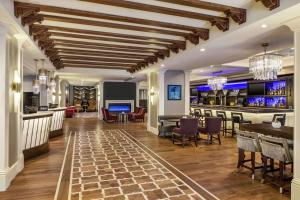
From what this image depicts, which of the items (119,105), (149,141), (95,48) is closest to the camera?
(95,48)

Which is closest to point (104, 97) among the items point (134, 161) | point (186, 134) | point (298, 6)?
point (186, 134)

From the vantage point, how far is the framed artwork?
8.11m

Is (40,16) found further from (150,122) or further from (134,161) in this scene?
(150,122)

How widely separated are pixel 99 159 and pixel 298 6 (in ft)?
14.6

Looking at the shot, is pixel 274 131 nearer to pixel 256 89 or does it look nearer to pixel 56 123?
pixel 56 123

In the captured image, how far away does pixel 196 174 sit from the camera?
3.90 meters

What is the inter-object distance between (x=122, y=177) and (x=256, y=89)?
343 inches

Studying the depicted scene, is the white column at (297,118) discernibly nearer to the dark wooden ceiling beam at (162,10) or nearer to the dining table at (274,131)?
the dining table at (274,131)

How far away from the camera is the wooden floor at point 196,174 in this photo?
3.09m

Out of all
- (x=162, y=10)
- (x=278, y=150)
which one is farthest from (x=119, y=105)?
(x=278, y=150)

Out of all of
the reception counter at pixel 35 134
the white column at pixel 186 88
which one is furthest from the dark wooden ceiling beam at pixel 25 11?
the white column at pixel 186 88

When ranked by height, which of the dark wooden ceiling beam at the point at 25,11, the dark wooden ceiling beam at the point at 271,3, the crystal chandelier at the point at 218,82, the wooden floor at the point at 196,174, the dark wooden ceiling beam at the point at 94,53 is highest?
the dark wooden ceiling beam at the point at 94,53

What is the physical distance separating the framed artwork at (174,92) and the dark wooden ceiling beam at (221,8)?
486 centimetres

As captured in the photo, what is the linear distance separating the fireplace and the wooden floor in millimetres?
8123
